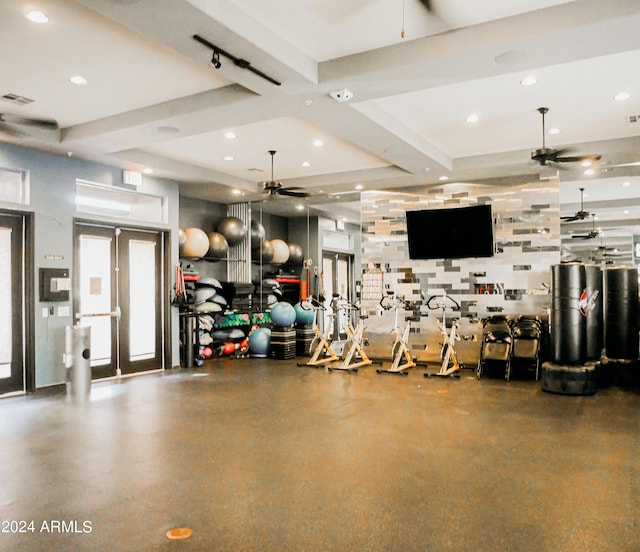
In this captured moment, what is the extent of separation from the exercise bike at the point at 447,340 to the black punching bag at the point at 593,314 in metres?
1.97

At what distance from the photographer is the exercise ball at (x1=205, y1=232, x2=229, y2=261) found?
10.1 metres

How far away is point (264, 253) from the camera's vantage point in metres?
11.2

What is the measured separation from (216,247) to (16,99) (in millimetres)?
4900

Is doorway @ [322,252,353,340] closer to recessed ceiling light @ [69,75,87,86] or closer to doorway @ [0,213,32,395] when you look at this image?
doorway @ [0,213,32,395]

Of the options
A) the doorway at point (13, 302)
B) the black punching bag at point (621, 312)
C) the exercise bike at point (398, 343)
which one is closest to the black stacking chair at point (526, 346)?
the black punching bag at point (621, 312)

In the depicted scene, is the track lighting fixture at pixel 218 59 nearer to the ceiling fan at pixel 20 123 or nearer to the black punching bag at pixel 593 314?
the ceiling fan at pixel 20 123

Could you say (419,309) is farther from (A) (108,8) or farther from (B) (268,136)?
(A) (108,8)

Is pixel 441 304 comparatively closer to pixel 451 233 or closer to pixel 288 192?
pixel 451 233

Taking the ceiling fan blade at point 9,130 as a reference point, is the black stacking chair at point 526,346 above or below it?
below

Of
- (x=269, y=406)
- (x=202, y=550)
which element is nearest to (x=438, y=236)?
(x=269, y=406)

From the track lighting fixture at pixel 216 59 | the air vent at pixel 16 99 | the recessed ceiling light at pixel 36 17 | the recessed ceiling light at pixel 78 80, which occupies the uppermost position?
the recessed ceiling light at pixel 78 80

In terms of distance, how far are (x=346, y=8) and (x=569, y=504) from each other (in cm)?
393

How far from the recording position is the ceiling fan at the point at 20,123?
6.07 metres

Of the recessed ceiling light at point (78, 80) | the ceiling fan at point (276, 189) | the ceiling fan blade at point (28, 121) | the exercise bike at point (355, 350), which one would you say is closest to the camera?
the recessed ceiling light at point (78, 80)
